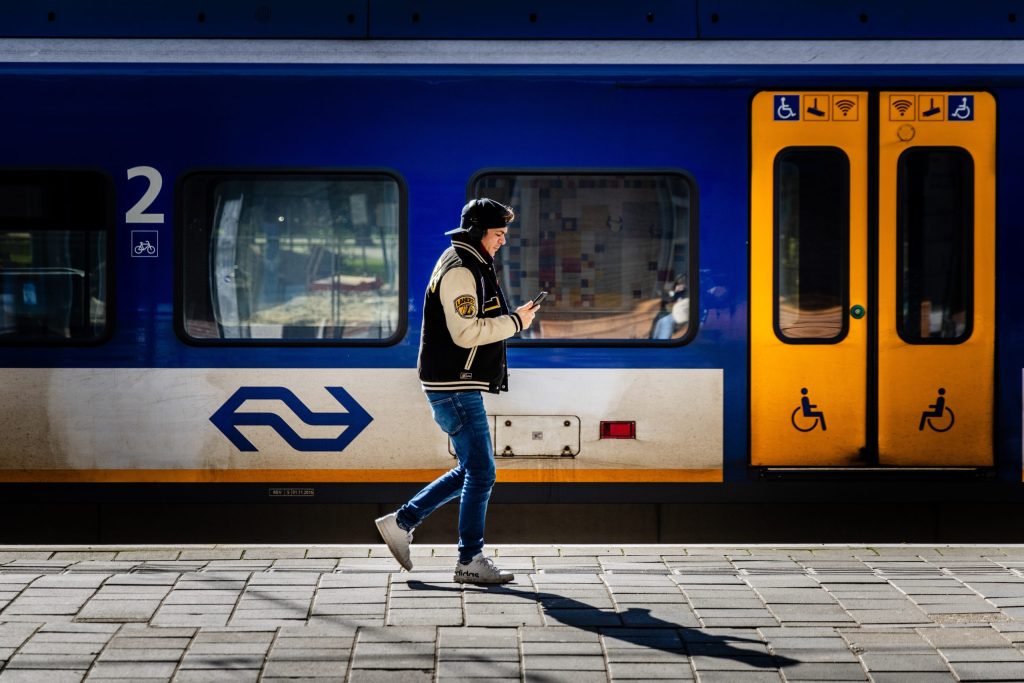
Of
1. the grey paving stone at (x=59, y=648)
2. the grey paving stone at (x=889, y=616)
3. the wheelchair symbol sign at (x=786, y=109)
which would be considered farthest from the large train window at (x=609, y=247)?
the grey paving stone at (x=59, y=648)

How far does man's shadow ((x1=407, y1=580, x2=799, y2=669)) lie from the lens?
4762mm

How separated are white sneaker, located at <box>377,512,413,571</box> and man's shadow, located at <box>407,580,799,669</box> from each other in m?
0.25

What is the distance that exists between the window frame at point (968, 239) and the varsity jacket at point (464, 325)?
2090 mm

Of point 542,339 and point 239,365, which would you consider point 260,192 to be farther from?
point 542,339

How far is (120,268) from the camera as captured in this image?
650cm

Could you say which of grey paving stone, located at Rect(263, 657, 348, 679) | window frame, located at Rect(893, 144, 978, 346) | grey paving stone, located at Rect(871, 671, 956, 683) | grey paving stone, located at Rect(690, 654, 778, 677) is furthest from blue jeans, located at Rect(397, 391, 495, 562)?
window frame, located at Rect(893, 144, 978, 346)

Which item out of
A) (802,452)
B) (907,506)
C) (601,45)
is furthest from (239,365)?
(907,506)

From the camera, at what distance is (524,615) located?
5289 mm

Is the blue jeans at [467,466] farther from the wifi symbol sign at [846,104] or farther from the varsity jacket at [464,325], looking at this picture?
the wifi symbol sign at [846,104]

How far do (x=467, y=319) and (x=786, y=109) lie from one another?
208cm

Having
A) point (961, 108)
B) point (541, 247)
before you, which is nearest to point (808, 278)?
point (961, 108)

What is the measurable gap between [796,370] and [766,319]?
30 centimetres

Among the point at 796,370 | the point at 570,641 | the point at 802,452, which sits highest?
the point at 796,370

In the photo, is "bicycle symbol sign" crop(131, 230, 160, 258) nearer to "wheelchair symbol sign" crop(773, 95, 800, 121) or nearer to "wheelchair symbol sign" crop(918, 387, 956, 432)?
"wheelchair symbol sign" crop(773, 95, 800, 121)
